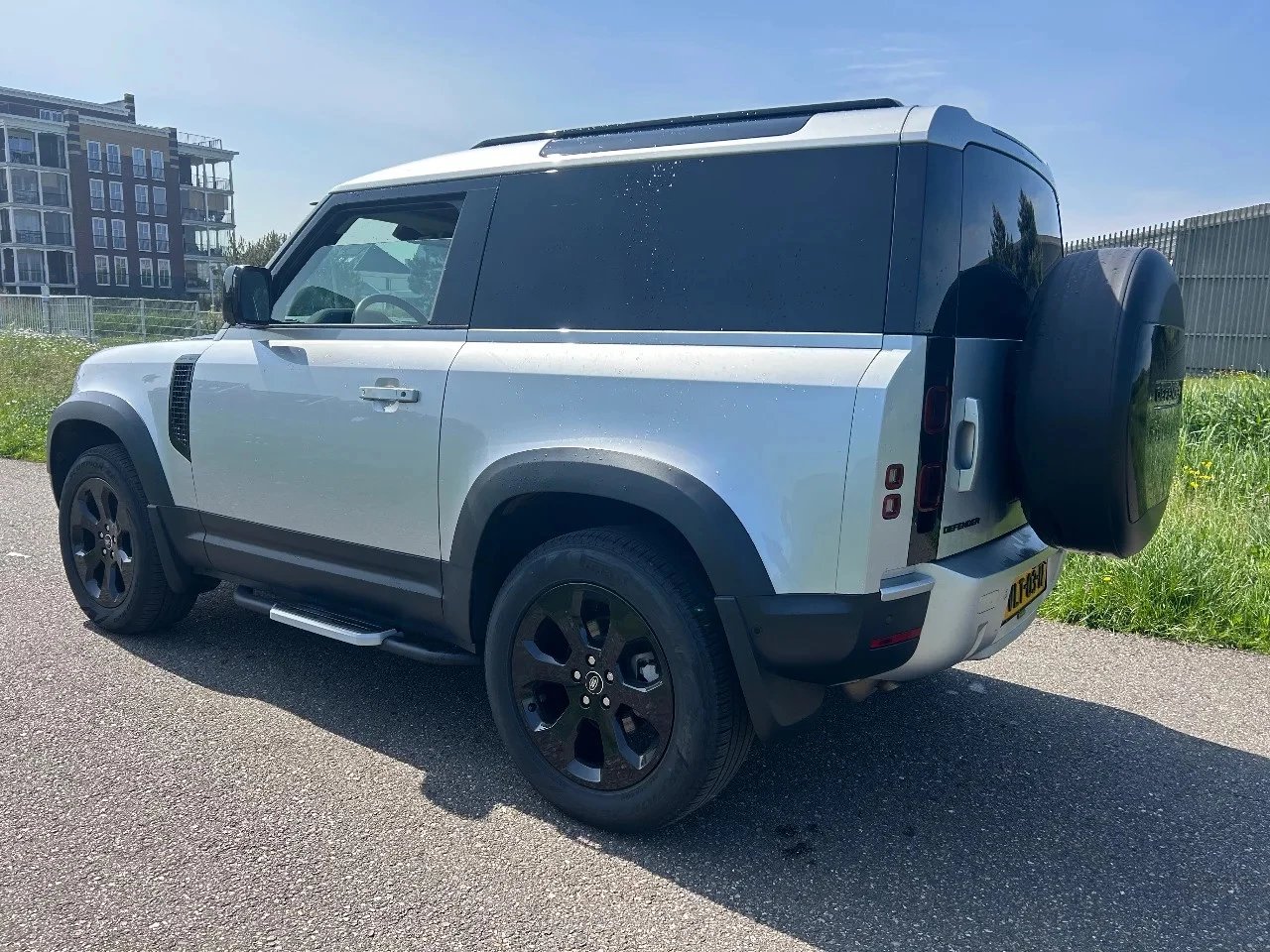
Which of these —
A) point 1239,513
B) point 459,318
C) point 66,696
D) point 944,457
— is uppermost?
point 459,318

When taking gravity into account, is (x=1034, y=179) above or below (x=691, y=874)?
above

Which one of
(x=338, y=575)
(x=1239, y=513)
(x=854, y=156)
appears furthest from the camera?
(x=1239, y=513)

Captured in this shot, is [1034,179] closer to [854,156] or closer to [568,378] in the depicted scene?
[854,156]

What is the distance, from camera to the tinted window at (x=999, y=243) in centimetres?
275

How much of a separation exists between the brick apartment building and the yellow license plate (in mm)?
73794

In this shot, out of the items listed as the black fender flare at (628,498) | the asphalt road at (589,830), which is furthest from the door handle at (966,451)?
the asphalt road at (589,830)

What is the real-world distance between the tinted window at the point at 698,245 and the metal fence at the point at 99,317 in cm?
1780

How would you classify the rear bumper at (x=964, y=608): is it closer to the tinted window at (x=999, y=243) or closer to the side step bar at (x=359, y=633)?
the tinted window at (x=999, y=243)

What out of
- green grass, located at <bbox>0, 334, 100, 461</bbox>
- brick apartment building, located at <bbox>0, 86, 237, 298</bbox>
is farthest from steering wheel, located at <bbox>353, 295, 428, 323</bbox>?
brick apartment building, located at <bbox>0, 86, 237, 298</bbox>

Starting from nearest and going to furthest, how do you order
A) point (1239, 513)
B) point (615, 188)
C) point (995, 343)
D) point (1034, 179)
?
point (995, 343) < point (615, 188) < point (1034, 179) < point (1239, 513)

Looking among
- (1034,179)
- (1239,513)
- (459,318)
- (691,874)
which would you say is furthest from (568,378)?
(1239,513)

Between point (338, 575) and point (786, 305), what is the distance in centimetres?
194

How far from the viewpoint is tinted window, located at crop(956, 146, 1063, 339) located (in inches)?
108

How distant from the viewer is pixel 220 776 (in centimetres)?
327
